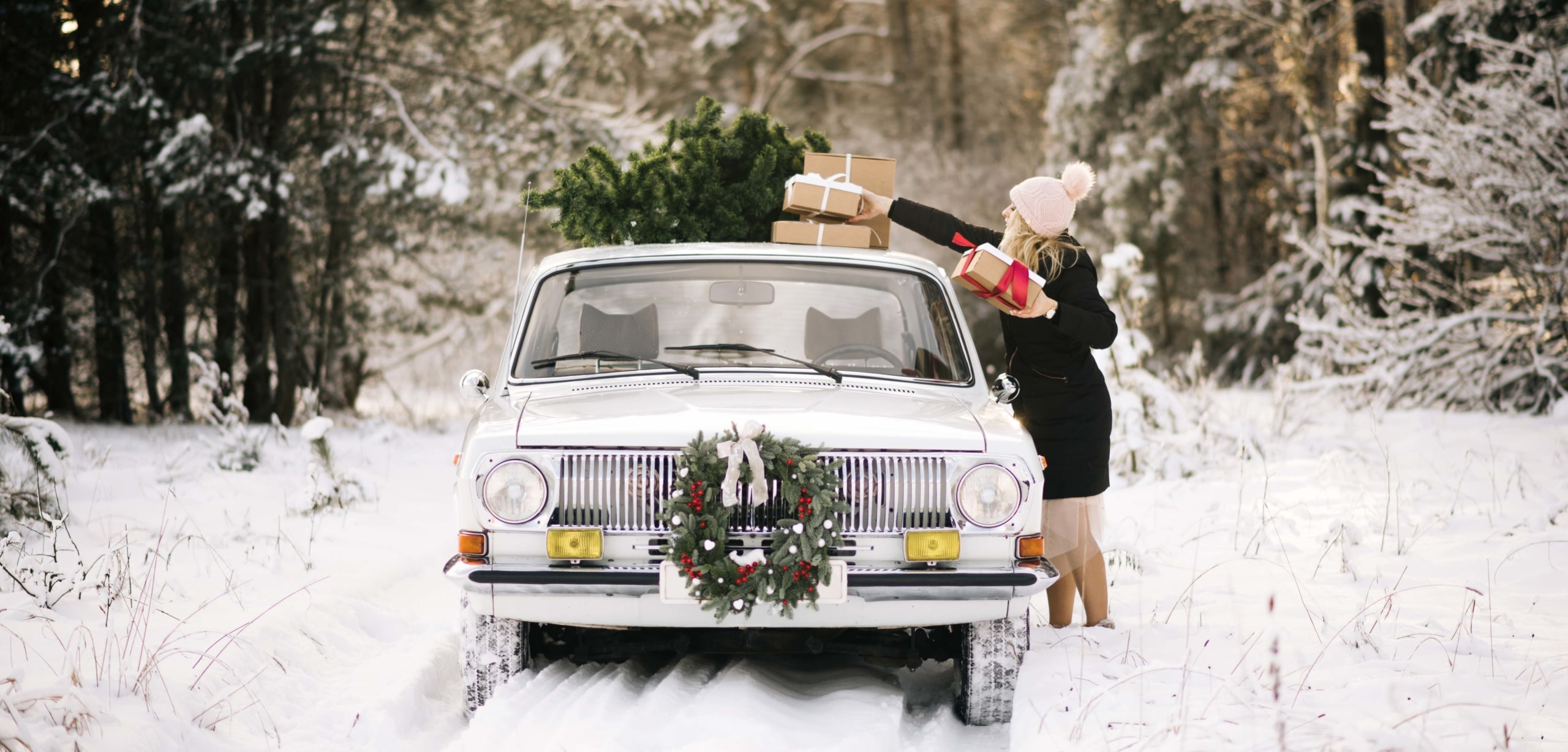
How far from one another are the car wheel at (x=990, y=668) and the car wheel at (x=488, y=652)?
5.14 feet

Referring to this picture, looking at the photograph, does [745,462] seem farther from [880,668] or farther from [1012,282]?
[880,668]

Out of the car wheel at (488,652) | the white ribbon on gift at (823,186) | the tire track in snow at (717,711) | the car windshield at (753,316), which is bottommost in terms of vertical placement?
the tire track in snow at (717,711)

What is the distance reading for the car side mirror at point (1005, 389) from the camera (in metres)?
4.58

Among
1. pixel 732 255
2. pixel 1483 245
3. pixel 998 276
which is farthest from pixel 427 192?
A: pixel 1483 245

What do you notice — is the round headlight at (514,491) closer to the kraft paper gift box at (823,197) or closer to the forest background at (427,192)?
the kraft paper gift box at (823,197)

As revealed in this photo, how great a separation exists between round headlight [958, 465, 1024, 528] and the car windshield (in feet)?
3.46

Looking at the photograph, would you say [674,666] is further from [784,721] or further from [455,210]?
[455,210]

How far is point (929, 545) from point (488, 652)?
1.61 metres

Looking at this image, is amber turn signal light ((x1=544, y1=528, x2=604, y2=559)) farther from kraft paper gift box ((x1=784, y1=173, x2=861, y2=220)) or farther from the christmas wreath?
kraft paper gift box ((x1=784, y1=173, x2=861, y2=220))

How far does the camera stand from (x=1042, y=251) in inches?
191

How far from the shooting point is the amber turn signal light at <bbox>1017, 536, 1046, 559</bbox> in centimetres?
382

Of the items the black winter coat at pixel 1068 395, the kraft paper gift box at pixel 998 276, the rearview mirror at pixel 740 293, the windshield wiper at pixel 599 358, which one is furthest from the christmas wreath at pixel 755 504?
the black winter coat at pixel 1068 395

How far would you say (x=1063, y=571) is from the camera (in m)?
4.94

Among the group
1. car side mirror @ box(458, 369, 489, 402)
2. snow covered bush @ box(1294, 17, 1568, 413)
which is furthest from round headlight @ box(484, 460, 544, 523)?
snow covered bush @ box(1294, 17, 1568, 413)
